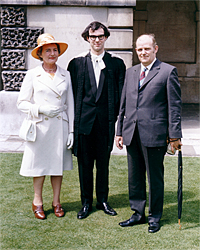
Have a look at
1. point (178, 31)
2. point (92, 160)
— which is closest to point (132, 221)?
point (92, 160)

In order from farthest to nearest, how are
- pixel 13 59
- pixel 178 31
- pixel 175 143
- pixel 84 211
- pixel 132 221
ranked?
pixel 178 31 < pixel 13 59 < pixel 84 211 < pixel 132 221 < pixel 175 143

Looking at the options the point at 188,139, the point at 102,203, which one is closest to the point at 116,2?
the point at 188,139

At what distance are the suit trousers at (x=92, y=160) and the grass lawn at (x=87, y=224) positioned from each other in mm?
242

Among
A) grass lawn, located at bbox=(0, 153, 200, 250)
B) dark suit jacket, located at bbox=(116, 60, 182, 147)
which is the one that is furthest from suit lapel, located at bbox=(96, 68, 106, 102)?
grass lawn, located at bbox=(0, 153, 200, 250)

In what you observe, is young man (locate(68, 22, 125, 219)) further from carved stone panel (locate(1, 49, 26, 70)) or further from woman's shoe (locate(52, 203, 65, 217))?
carved stone panel (locate(1, 49, 26, 70))

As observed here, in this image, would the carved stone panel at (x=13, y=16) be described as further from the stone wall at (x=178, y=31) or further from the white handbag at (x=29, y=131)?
the stone wall at (x=178, y=31)

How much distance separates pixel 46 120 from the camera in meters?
4.01

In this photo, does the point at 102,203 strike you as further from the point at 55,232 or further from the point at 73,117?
the point at 73,117

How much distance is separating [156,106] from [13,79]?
542 centimetres

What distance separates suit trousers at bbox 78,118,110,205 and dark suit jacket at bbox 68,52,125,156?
74 mm

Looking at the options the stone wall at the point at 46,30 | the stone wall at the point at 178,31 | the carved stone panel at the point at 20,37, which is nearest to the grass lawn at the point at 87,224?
the stone wall at the point at 46,30

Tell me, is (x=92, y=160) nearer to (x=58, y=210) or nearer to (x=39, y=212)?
(x=58, y=210)

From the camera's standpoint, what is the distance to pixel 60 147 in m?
4.07

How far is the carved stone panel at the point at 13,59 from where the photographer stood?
8352mm
